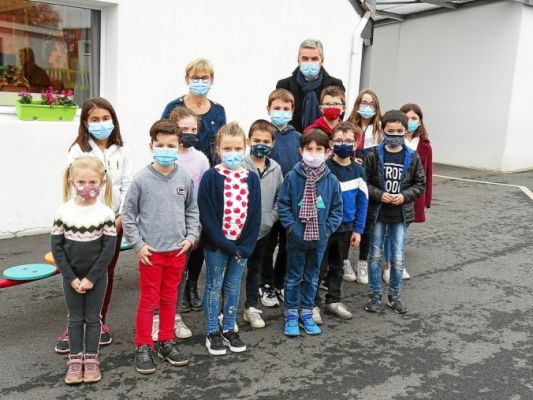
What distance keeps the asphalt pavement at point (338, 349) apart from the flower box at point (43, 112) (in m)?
1.42

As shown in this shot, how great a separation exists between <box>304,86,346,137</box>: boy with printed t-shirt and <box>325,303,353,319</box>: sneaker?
1461 millimetres

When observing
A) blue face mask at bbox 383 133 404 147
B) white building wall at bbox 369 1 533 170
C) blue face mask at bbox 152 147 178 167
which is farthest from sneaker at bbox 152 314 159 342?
white building wall at bbox 369 1 533 170

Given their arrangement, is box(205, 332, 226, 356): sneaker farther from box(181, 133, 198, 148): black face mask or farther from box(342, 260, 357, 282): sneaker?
box(342, 260, 357, 282): sneaker

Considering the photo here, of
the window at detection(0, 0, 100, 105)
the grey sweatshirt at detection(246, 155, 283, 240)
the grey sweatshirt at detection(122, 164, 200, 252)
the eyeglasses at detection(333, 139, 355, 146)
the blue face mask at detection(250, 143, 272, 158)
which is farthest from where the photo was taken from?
the window at detection(0, 0, 100, 105)

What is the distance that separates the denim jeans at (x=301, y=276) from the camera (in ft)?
13.4

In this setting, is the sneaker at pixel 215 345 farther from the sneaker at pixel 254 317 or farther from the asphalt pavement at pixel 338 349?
the sneaker at pixel 254 317

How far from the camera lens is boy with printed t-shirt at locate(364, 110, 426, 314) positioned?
4469mm

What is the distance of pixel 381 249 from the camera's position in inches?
183

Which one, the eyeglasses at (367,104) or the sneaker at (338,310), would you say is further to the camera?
the eyeglasses at (367,104)

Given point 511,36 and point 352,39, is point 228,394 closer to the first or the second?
point 352,39

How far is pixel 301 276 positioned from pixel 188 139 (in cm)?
136

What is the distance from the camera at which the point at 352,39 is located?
923 centimetres

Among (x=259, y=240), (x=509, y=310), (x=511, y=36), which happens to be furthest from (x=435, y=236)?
(x=511, y=36)

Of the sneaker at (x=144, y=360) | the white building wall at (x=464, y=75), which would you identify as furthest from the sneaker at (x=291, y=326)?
the white building wall at (x=464, y=75)
